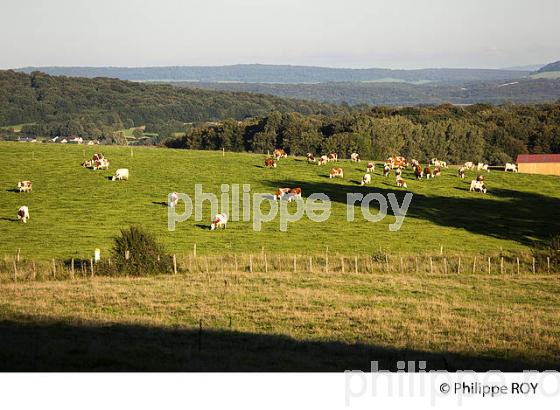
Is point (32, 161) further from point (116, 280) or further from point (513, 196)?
point (513, 196)

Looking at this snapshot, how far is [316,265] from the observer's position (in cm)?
3544

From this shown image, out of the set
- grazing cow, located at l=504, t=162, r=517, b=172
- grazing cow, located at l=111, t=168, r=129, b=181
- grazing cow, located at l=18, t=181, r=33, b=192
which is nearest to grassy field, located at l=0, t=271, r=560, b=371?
grazing cow, located at l=18, t=181, r=33, b=192

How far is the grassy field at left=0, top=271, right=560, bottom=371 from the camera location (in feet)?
58.4

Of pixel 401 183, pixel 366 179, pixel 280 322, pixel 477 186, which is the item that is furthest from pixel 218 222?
pixel 477 186

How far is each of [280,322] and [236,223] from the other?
21.4 m

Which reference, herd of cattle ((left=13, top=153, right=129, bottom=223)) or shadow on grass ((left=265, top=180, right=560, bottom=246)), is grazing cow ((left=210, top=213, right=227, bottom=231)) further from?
herd of cattle ((left=13, top=153, right=129, bottom=223))

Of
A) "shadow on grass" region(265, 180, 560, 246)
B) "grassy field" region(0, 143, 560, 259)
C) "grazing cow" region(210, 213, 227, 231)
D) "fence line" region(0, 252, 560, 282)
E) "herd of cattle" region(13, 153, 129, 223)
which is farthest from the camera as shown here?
"shadow on grass" region(265, 180, 560, 246)

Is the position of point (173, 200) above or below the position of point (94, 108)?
above

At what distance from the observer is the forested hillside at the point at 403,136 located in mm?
100188

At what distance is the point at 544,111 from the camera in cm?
11831

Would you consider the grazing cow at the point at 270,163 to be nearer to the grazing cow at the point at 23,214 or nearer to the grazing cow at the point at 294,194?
the grazing cow at the point at 294,194

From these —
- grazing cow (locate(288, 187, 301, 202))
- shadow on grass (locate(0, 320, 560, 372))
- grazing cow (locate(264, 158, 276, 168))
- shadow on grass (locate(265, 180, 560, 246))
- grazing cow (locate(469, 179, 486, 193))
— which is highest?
shadow on grass (locate(0, 320, 560, 372))

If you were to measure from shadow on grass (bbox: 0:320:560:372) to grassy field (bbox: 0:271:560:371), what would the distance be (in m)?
0.03

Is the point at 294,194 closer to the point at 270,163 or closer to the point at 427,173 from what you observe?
the point at 270,163
